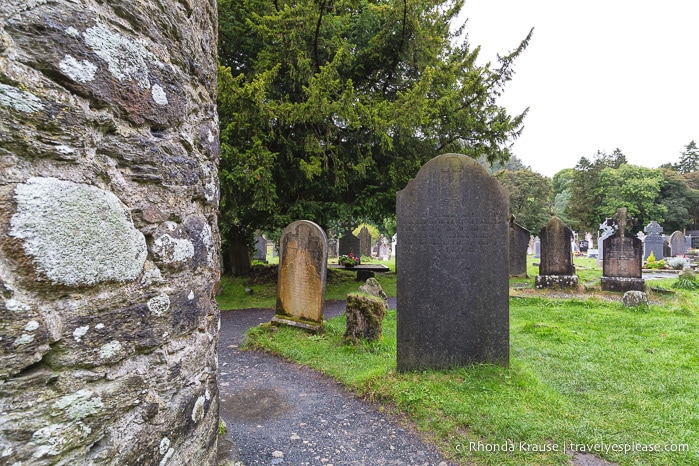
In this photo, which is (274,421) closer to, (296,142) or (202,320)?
(202,320)

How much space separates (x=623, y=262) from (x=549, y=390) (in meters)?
8.27

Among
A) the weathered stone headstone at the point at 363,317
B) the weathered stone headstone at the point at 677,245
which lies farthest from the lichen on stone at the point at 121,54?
the weathered stone headstone at the point at 677,245

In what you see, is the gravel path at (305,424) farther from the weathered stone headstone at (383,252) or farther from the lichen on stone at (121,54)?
the weathered stone headstone at (383,252)

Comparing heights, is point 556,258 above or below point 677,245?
below

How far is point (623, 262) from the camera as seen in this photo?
33.2 ft

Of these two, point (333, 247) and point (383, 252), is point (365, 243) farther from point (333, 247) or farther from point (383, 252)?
point (333, 247)

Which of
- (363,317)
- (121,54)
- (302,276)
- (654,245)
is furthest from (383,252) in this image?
(121,54)

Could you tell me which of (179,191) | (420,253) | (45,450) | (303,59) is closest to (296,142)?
(303,59)

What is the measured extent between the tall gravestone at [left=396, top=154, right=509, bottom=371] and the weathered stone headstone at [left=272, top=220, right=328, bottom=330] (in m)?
2.33

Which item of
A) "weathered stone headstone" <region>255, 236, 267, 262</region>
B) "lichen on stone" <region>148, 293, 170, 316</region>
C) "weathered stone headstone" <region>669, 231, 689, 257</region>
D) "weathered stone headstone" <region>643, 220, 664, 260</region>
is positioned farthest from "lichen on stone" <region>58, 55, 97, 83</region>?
"weathered stone headstone" <region>669, 231, 689, 257</region>

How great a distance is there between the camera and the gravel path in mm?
2955

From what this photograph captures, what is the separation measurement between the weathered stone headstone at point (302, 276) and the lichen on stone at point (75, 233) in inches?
206

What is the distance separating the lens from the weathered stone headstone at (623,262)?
A: 9.98 meters

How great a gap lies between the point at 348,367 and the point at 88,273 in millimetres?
4005
